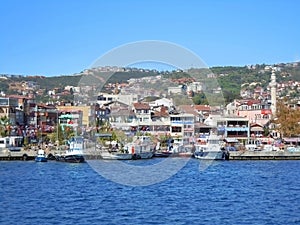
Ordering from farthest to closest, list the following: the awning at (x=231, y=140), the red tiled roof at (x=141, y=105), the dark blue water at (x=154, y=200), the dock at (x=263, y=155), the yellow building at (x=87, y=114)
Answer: the yellow building at (x=87, y=114)
the red tiled roof at (x=141, y=105)
the awning at (x=231, y=140)
the dock at (x=263, y=155)
the dark blue water at (x=154, y=200)

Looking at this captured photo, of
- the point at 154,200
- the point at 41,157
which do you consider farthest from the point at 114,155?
the point at 154,200

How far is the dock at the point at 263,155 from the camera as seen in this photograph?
49.6 m

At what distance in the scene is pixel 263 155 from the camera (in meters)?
50.0

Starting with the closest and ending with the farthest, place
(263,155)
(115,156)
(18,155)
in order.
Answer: (115,156)
(263,155)
(18,155)

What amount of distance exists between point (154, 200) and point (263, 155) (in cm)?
2974

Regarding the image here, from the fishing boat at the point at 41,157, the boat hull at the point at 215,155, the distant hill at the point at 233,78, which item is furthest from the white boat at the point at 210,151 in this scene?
the distant hill at the point at 233,78

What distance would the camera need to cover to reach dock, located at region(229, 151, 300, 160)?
49.6 metres

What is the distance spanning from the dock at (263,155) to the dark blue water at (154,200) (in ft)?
55.6

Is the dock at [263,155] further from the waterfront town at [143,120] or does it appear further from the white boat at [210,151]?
the waterfront town at [143,120]

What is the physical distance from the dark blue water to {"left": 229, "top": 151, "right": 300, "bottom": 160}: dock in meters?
17.0

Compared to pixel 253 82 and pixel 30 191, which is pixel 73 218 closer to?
pixel 30 191

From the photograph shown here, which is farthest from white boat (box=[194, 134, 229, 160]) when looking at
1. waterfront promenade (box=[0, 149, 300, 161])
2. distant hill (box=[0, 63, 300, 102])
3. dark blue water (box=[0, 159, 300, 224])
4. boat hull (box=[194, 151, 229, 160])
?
distant hill (box=[0, 63, 300, 102])

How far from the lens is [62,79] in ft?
374

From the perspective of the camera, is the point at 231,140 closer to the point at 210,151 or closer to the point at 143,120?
A: the point at 143,120
